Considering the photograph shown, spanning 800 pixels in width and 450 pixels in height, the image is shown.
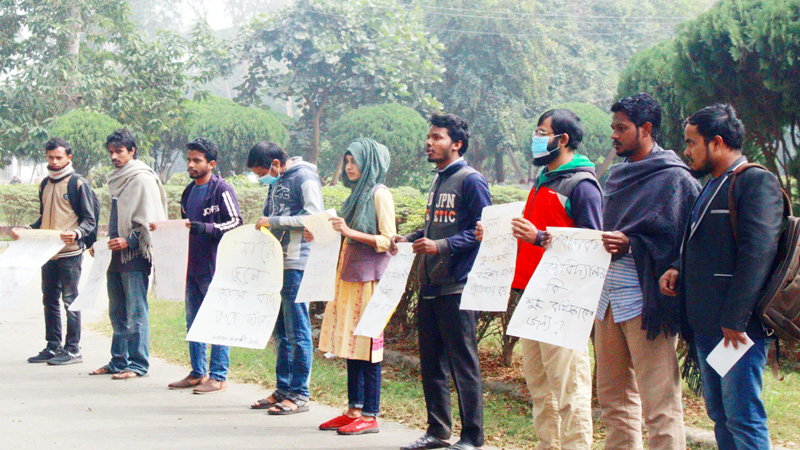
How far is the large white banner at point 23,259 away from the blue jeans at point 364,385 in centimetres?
295

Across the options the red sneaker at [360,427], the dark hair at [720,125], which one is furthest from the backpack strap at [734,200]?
the red sneaker at [360,427]

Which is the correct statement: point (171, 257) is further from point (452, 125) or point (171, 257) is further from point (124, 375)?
point (452, 125)

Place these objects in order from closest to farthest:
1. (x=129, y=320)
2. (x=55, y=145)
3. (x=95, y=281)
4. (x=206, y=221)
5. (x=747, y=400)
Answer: (x=747, y=400) → (x=206, y=221) → (x=95, y=281) → (x=129, y=320) → (x=55, y=145)

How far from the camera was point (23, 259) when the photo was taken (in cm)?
662

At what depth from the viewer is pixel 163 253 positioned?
608cm

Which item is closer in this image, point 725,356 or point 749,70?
point 725,356

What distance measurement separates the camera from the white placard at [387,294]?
187 inches

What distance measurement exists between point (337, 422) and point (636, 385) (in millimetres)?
2093

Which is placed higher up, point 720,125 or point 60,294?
point 720,125

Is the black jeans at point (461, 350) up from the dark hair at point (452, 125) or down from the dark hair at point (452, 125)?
down

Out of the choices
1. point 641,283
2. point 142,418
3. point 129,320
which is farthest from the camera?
point 129,320

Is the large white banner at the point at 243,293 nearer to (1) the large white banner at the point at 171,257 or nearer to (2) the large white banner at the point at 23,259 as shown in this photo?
(1) the large white banner at the point at 171,257

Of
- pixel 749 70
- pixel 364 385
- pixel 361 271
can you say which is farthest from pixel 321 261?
pixel 749 70

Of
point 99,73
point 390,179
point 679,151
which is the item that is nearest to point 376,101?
point 390,179
